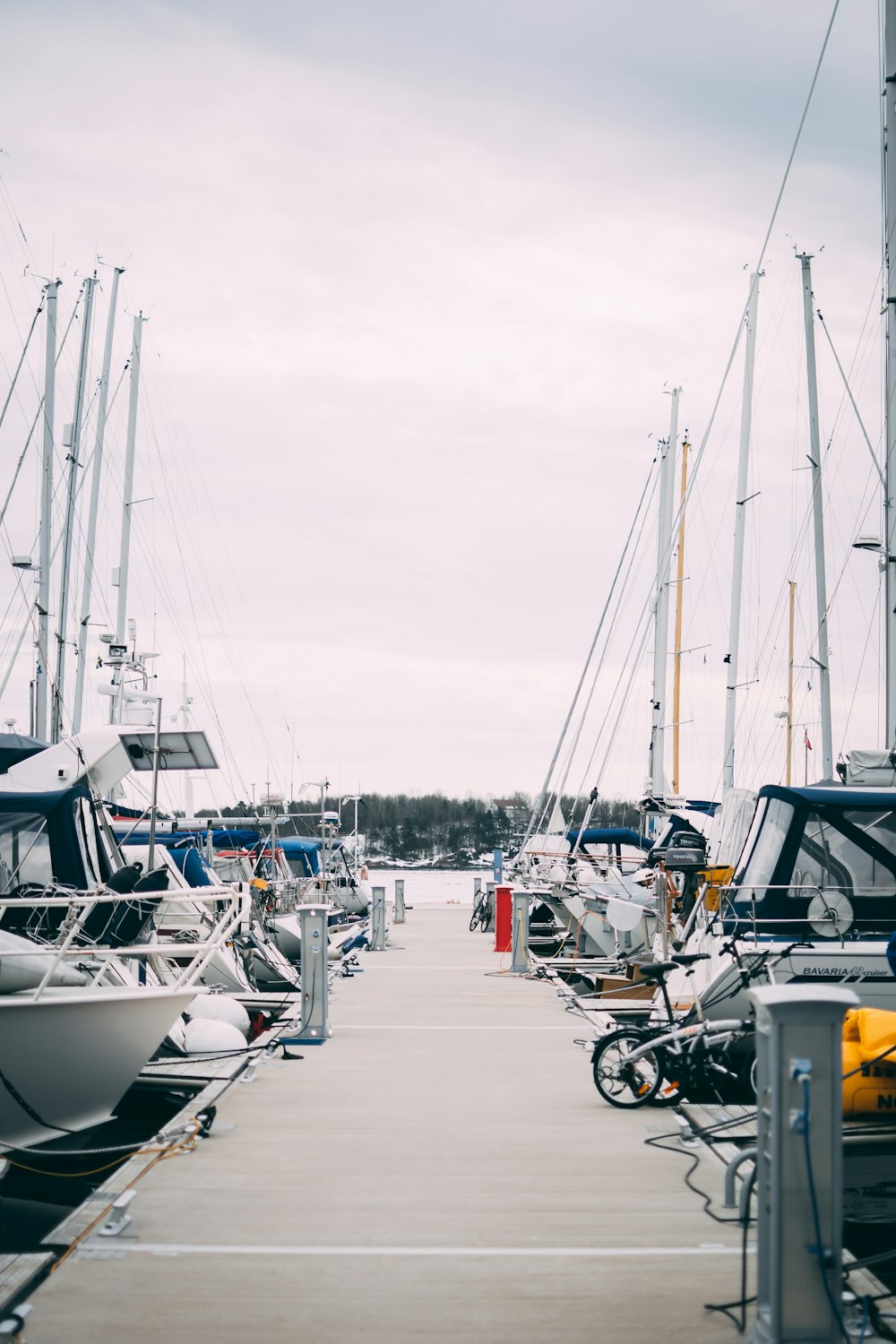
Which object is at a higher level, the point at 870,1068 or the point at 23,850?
the point at 23,850

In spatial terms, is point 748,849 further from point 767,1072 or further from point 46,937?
point 767,1072

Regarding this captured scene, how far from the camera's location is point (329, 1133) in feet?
27.7

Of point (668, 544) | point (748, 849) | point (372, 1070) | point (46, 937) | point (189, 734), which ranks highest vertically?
point (668, 544)

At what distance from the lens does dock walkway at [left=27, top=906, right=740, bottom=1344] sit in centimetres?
505

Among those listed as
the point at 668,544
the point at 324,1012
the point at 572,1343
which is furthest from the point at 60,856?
the point at 668,544

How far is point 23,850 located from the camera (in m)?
11.0

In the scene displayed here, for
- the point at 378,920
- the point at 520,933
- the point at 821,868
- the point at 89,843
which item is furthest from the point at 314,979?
the point at 378,920

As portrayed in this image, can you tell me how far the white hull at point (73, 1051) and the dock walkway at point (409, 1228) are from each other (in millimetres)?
867

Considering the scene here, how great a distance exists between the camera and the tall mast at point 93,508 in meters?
24.9

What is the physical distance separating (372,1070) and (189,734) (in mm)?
3649

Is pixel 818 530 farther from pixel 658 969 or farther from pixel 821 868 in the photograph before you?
pixel 658 969

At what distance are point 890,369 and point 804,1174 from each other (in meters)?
11.1

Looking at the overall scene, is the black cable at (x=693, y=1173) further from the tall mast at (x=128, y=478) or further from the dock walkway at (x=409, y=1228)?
the tall mast at (x=128, y=478)

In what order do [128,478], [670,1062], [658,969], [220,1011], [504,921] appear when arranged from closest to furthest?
[670,1062]
[658,969]
[220,1011]
[504,921]
[128,478]
